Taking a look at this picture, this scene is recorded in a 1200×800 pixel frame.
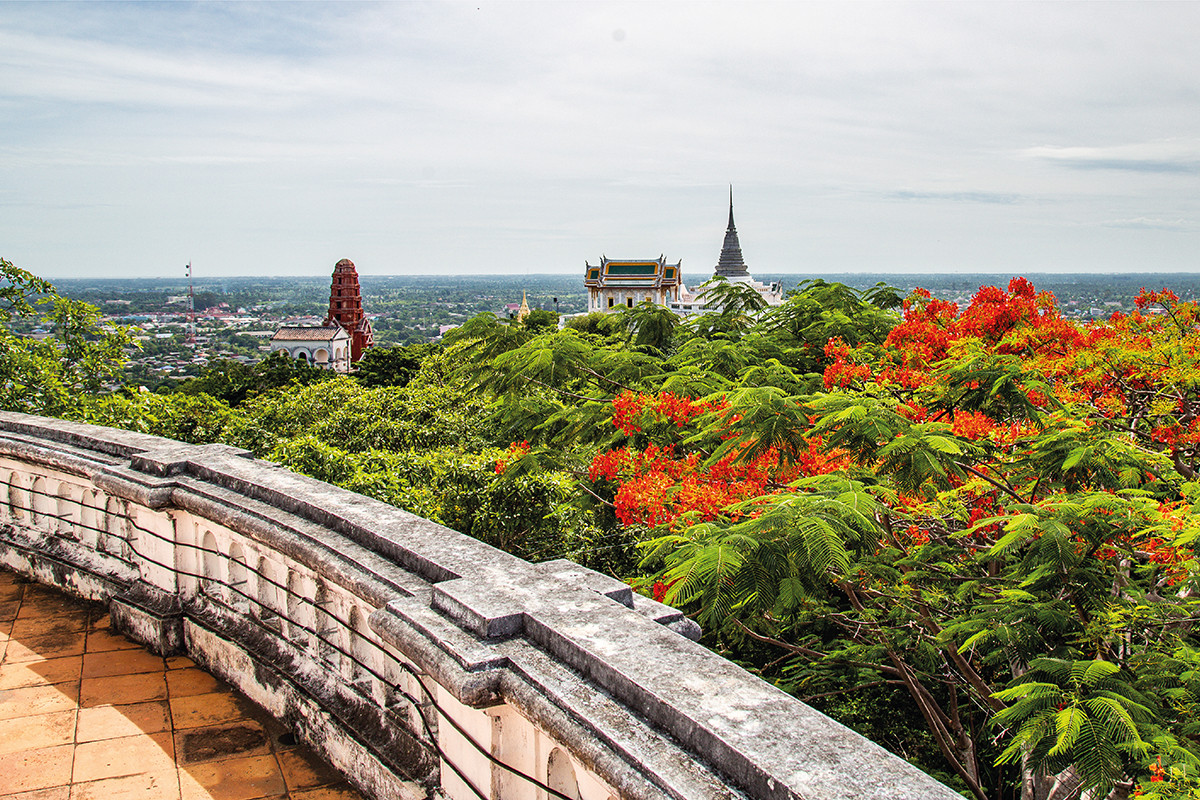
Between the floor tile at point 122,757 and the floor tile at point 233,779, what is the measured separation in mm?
168

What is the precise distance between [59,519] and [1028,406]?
24.6ft

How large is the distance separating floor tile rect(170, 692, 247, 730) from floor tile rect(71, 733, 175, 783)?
151 mm

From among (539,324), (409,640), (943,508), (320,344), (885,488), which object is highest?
(539,324)

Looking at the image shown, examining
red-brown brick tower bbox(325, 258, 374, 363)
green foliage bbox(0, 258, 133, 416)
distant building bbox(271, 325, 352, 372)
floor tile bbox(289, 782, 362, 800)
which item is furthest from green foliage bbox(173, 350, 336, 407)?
red-brown brick tower bbox(325, 258, 374, 363)

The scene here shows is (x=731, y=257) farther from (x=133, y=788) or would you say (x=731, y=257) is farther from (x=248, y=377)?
(x=133, y=788)

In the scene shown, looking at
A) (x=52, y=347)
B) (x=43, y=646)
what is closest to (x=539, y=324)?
(x=52, y=347)

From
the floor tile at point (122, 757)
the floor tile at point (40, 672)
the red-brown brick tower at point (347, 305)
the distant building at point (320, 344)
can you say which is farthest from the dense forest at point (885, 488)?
the red-brown brick tower at point (347, 305)

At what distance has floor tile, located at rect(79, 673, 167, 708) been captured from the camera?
462 centimetres

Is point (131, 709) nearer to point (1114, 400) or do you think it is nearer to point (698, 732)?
point (698, 732)

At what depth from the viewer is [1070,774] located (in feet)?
17.3

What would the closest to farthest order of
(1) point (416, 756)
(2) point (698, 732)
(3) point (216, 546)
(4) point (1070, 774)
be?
1. (2) point (698, 732)
2. (1) point (416, 756)
3. (3) point (216, 546)
4. (4) point (1070, 774)

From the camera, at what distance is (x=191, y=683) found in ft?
15.8

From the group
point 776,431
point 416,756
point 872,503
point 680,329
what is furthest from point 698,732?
point 680,329

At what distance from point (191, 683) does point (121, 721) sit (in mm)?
444
